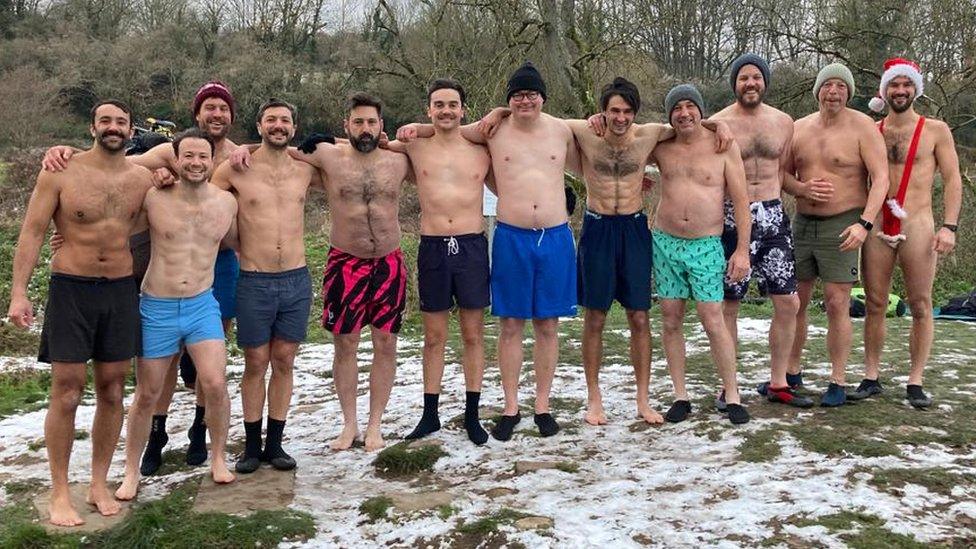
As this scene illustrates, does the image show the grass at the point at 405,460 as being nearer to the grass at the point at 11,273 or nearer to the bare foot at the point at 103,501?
the bare foot at the point at 103,501

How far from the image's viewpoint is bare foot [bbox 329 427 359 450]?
464 centimetres

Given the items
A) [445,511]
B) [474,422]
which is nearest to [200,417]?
[474,422]

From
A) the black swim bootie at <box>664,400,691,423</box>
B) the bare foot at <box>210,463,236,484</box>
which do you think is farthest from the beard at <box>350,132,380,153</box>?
the black swim bootie at <box>664,400,691,423</box>

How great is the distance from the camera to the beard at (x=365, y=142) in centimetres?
441

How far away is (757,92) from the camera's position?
4816mm

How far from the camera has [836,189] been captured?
191 inches

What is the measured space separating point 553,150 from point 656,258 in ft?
3.07

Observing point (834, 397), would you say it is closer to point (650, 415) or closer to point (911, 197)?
point (650, 415)

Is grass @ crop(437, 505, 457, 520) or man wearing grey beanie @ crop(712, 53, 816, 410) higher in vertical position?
man wearing grey beanie @ crop(712, 53, 816, 410)

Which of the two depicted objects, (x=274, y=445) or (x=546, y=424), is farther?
(x=546, y=424)

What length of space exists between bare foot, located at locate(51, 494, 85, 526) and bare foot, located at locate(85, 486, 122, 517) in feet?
0.32

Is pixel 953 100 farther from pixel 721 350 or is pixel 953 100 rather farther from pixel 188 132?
pixel 188 132

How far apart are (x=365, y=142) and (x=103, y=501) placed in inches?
89.6

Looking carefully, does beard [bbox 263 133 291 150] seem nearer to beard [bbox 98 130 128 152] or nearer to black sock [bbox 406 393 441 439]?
beard [bbox 98 130 128 152]
